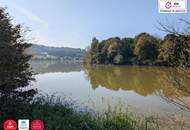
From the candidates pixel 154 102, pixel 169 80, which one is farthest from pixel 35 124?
pixel 154 102

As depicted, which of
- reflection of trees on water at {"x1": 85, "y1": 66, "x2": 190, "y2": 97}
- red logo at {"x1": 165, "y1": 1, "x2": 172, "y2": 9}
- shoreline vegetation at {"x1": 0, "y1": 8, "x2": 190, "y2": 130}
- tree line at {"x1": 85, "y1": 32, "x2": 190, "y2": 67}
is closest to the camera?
red logo at {"x1": 165, "y1": 1, "x2": 172, "y2": 9}

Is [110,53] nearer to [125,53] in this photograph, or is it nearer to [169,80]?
[125,53]

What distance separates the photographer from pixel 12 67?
26.0 ft

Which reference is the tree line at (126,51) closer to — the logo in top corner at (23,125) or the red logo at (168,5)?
the red logo at (168,5)

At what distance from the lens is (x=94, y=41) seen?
6700 cm

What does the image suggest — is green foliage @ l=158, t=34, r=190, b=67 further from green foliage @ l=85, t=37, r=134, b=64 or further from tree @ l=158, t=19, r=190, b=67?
green foliage @ l=85, t=37, r=134, b=64

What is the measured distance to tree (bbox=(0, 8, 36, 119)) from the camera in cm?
759

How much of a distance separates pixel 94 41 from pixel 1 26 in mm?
59178

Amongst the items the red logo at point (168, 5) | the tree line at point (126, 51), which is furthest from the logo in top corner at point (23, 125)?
the tree line at point (126, 51)

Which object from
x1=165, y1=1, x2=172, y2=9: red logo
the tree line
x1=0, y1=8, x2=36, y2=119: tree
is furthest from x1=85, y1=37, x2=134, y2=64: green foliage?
x1=165, y1=1, x2=172, y2=9: red logo

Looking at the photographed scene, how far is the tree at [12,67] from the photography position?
7.59 meters

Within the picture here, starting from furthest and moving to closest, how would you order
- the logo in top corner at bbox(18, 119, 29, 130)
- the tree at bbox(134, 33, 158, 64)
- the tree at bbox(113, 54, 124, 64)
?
the tree at bbox(113, 54, 124, 64) → the tree at bbox(134, 33, 158, 64) → the logo in top corner at bbox(18, 119, 29, 130)

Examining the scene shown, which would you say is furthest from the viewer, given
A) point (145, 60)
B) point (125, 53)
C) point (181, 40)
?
point (125, 53)

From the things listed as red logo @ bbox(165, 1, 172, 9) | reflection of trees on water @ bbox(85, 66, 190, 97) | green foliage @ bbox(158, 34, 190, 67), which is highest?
red logo @ bbox(165, 1, 172, 9)
